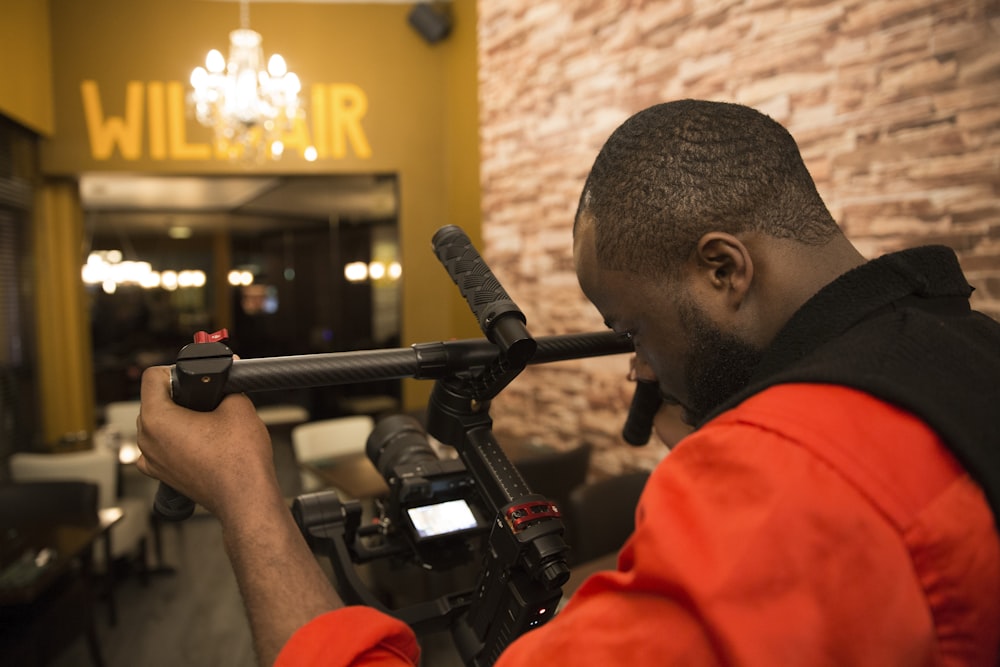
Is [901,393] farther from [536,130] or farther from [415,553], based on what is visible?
[536,130]

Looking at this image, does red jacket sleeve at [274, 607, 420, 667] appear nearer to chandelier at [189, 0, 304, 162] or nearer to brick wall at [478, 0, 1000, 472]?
brick wall at [478, 0, 1000, 472]

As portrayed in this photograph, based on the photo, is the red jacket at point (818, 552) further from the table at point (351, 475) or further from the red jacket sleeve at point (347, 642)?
the table at point (351, 475)

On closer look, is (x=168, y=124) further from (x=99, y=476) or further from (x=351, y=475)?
(x=351, y=475)

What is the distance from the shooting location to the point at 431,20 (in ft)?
13.5

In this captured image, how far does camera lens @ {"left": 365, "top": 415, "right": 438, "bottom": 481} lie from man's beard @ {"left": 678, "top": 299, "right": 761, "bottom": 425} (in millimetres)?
368

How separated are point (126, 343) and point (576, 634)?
5.25 meters

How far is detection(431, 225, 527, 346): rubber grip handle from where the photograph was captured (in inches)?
26.1

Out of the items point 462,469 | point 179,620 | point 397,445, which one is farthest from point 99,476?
point 462,469

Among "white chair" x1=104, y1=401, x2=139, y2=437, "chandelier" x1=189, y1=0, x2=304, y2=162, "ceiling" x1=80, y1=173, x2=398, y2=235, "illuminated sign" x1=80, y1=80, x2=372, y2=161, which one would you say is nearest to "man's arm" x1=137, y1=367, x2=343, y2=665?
"chandelier" x1=189, y1=0, x2=304, y2=162

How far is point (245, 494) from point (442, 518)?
9.6 inches

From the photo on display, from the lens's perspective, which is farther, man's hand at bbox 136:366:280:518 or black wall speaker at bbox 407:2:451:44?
black wall speaker at bbox 407:2:451:44

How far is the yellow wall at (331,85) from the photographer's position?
13.1 feet

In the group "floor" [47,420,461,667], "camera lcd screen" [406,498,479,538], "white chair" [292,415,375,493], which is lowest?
"floor" [47,420,461,667]

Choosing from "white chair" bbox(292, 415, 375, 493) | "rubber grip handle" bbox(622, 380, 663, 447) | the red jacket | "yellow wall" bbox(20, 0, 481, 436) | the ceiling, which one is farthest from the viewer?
the ceiling
